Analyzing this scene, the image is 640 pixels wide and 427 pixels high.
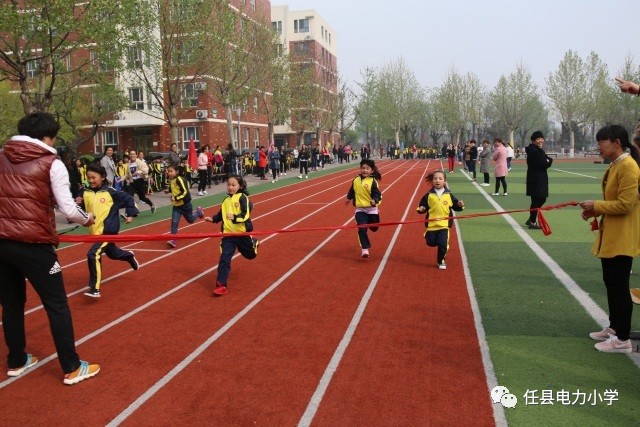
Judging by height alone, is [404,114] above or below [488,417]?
above

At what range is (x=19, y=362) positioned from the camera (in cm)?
486

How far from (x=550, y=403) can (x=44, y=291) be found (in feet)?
12.4

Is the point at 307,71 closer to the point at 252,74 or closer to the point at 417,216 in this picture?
the point at 252,74

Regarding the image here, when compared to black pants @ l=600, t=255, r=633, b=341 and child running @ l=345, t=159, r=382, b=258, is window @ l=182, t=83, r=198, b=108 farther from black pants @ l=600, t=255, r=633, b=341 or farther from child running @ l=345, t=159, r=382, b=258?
black pants @ l=600, t=255, r=633, b=341

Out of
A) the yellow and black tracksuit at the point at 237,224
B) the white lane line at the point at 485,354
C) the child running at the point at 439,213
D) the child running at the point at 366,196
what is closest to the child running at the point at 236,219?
the yellow and black tracksuit at the point at 237,224

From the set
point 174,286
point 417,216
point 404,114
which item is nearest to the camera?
point 174,286

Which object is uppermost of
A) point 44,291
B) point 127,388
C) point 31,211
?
point 31,211

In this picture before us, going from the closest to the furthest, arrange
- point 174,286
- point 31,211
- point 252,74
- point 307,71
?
1. point 31,211
2. point 174,286
3. point 252,74
4. point 307,71

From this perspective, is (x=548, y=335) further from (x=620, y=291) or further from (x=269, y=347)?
(x=269, y=347)

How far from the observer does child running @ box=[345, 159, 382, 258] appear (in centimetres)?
919

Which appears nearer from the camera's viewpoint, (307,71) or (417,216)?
(417,216)

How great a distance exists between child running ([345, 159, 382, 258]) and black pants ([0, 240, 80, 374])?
532 cm

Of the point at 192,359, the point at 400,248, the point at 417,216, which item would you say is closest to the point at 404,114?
the point at 417,216

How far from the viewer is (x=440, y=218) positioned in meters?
8.42
